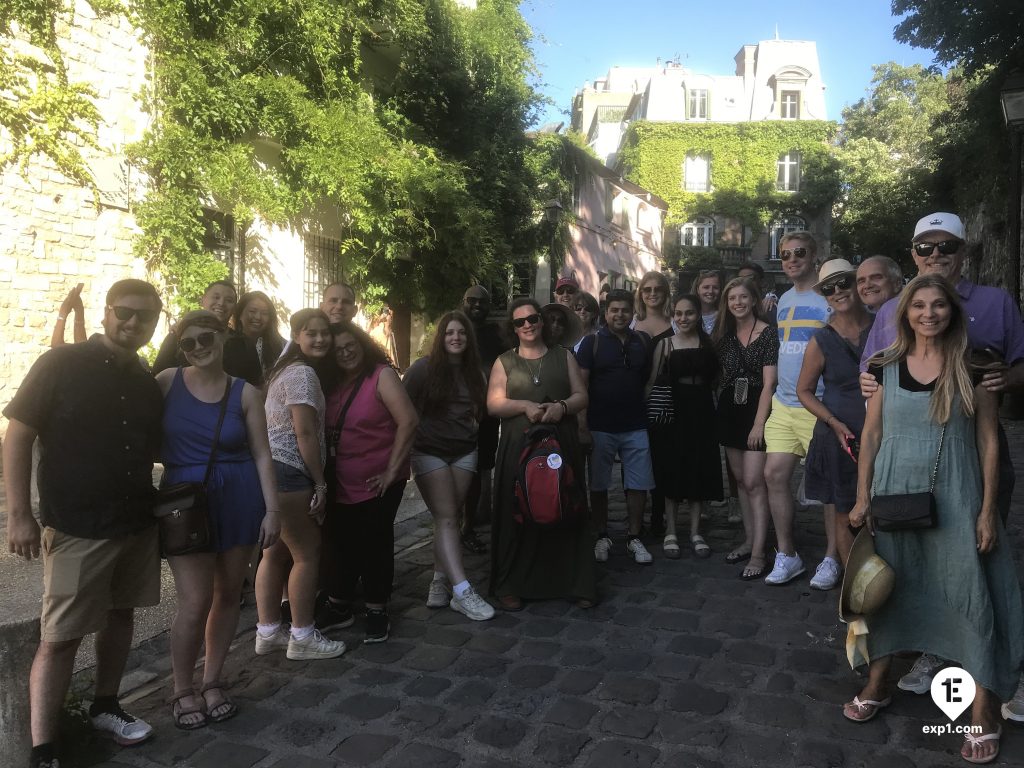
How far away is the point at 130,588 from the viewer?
123 inches

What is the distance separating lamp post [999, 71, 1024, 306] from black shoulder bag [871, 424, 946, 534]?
8236 mm

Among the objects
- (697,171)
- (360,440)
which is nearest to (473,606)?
(360,440)

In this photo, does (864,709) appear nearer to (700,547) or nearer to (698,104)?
(700,547)

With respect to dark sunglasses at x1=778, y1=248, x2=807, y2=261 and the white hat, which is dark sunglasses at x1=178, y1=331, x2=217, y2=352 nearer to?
the white hat

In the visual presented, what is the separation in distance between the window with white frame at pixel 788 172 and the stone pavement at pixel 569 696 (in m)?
39.0

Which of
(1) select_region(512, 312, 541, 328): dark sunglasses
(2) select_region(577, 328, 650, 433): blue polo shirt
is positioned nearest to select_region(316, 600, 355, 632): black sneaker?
(1) select_region(512, 312, 541, 328): dark sunglasses

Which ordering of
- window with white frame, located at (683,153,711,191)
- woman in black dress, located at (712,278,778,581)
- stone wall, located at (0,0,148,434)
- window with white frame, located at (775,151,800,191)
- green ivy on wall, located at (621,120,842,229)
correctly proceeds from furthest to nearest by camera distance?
window with white frame, located at (683,153,711,191)
window with white frame, located at (775,151,800,191)
green ivy on wall, located at (621,120,842,229)
stone wall, located at (0,0,148,434)
woman in black dress, located at (712,278,778,581)

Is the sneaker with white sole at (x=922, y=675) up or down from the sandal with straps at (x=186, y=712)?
up

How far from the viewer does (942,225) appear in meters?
3.50

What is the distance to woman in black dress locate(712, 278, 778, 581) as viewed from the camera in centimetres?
523

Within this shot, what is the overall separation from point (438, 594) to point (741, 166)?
39267 mm

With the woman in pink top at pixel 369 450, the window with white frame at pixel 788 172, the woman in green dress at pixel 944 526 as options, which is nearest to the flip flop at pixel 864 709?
the woman in green dress at pixel 944 526

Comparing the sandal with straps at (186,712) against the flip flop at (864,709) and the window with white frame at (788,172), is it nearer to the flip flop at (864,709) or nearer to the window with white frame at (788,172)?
the flip flop at (864,709)

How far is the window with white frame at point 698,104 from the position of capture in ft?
144
